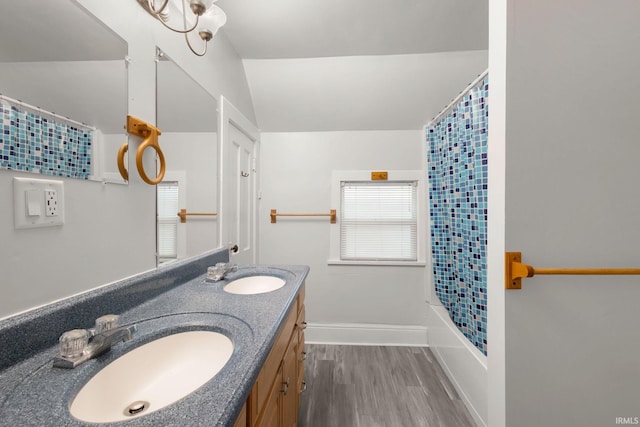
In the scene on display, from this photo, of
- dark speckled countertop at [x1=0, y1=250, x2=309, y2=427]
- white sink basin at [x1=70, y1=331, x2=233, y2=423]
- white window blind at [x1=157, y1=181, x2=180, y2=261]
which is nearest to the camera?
dark speckled countertop at [x1=0, y1=250, x2=309, y2=427]

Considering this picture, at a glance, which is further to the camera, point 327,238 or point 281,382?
point 327,238

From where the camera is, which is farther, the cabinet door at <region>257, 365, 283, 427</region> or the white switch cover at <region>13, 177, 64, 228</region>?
the cabinet door at <region>257, 365, 283, 427</region>

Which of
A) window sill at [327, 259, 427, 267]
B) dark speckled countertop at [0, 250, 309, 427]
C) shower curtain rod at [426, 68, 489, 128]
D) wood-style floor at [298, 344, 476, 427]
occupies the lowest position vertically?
wood-style floor at [298, 344, 476, 427]

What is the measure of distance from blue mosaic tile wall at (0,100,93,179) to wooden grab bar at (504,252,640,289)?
1.47 m

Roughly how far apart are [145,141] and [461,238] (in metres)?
1.85

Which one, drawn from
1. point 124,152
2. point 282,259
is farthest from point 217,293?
point 282,259

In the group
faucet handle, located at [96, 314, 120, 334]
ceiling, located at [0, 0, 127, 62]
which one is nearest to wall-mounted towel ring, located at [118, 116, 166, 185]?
ceiling, located at [0, 0, 127, 62]

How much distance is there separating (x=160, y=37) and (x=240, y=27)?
74cm

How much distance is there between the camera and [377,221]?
2.45 meters

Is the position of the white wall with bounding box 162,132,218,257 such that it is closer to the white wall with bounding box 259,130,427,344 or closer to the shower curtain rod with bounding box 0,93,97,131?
the shower curtain rod with bounding box 0,93,97,131

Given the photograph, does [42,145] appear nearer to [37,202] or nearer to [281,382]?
[37,202]

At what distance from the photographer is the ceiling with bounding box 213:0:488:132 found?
1506mm

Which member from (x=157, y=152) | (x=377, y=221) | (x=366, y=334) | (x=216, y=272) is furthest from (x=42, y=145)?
(x=366, y=334)

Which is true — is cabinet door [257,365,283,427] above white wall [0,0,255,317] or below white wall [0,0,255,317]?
below
